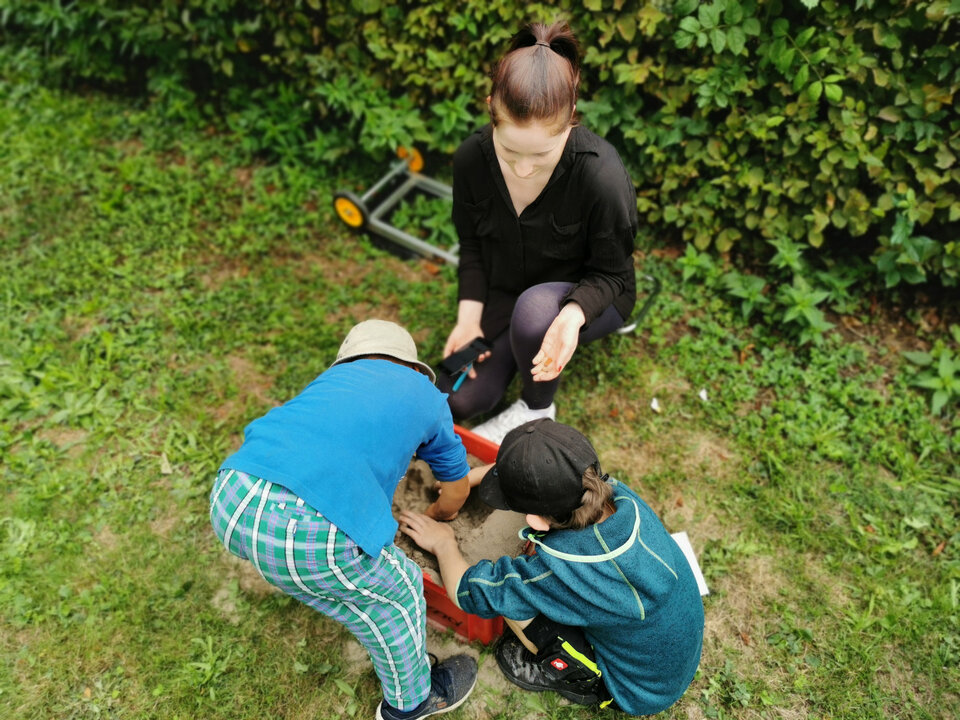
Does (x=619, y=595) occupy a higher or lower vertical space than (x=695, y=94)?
lower

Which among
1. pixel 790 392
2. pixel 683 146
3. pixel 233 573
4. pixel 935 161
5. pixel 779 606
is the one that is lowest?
pixel 233 573

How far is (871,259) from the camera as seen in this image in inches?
129

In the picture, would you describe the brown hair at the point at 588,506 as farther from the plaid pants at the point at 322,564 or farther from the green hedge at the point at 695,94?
the green hedge at the point at 695,94

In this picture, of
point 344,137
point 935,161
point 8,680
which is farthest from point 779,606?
point 344,137

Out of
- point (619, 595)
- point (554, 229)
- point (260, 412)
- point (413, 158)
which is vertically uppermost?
point (554, 229)

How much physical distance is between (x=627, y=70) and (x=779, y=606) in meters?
2.56

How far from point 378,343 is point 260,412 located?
1401mm

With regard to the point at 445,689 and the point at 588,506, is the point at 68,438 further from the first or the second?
the point at 588,506

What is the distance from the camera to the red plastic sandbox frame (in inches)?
90.9

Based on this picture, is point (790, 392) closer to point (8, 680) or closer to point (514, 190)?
point (514, 190)

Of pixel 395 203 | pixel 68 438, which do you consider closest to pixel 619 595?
pixel 68 438

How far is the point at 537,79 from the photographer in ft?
6.13

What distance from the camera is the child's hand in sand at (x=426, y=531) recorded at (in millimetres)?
2379

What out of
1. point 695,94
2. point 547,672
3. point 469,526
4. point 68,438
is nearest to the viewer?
point 547,672
